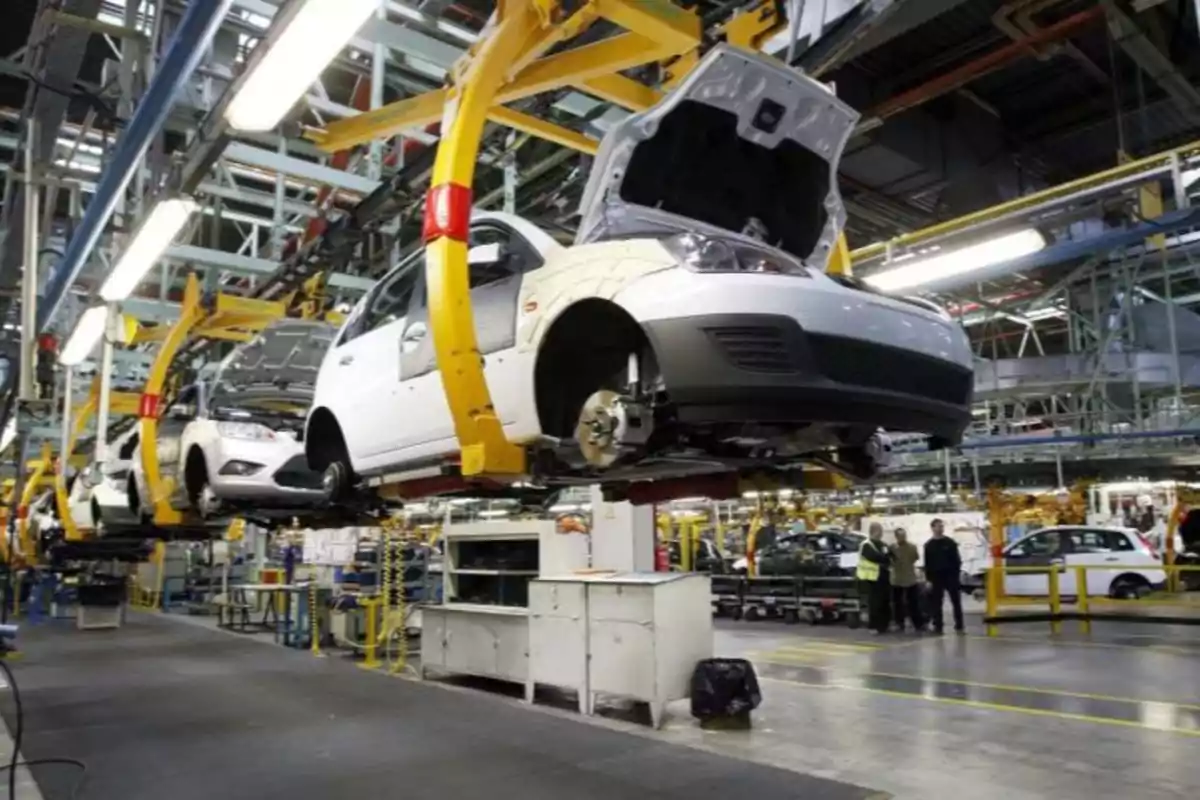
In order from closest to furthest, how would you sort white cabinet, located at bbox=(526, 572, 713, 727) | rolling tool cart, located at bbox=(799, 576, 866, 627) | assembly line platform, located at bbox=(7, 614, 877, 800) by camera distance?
1. assembly line platform, located at bbox=(7, 614, 877, 800)
2. white cabinet, located at bbox=(526, 572, 713, 727)
3. rolling tool cart, located at bbox=(799, 576, 866, 627)

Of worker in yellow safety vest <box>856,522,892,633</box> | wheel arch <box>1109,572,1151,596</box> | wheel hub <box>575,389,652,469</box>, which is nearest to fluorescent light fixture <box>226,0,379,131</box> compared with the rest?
wheel hub <box>575,389,652,469</box>

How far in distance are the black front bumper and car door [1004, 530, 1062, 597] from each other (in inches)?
508

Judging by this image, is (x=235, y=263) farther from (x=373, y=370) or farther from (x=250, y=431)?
(x=373, y=370)

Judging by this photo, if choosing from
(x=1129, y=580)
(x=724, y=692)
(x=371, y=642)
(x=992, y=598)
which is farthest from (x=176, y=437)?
(x=1129, y=580)

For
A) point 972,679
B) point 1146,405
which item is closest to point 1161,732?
point 972,679

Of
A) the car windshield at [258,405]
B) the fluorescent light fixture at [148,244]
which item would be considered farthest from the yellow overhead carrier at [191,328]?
the fluorescent light fixture at [148,244]

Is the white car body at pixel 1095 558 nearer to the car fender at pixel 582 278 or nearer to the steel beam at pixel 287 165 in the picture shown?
the steel beam at pixel 287 165

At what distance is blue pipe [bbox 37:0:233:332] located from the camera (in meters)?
3.64

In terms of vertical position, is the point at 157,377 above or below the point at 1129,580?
above

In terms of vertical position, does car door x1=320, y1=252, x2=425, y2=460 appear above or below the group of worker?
above

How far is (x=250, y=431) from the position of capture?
6441mm

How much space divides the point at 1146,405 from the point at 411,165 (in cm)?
1214

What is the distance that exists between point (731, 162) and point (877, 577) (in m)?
9.05

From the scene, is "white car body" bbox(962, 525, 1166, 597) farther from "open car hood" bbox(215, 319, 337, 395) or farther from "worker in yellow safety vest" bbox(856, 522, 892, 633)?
"open car hood" bbox(215, 319, 337, 395)
